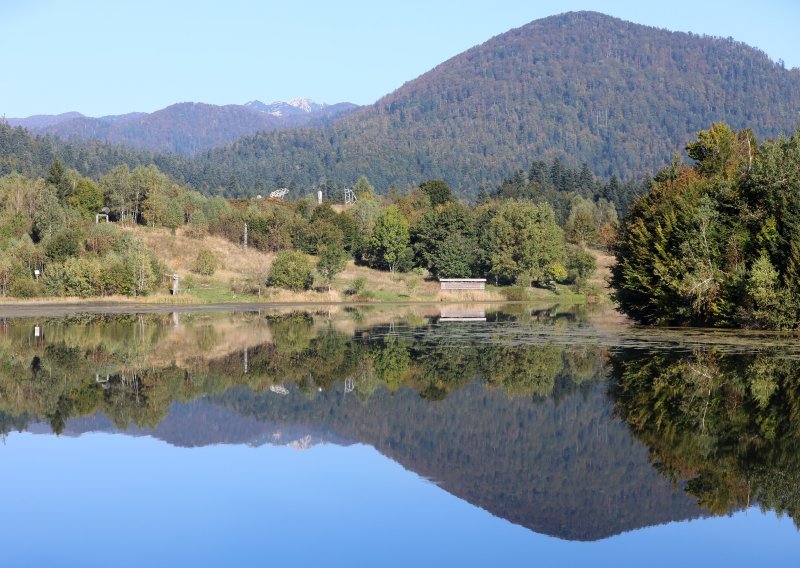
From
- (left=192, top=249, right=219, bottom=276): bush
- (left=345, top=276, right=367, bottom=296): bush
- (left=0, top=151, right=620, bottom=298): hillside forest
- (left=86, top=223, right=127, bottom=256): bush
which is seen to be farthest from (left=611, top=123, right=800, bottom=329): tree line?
(left=86, top=223, right=127, bottom=256): bush

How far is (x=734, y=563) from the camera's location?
483 inches

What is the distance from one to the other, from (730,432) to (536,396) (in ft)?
22.8

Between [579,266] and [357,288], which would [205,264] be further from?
[579,266]

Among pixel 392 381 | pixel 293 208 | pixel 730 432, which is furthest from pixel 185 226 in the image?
pixel 730 432

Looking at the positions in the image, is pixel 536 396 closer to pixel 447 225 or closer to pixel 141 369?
pixel 141 369

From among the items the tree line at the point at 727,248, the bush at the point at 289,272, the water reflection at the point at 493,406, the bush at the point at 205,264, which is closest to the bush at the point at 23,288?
the bush at the point at 205,264

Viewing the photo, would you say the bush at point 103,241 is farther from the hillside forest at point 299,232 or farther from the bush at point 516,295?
the bush at point 516,295

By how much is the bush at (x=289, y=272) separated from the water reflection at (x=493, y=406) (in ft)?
115

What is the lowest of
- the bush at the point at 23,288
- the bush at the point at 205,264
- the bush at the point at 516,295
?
the bush at the point at 516,295

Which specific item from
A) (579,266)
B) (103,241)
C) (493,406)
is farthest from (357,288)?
(493,406)

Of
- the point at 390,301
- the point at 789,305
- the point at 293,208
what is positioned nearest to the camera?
the point at 789,305

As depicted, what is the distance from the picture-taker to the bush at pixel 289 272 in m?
79.7

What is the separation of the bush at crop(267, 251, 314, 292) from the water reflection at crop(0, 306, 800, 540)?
115 feet

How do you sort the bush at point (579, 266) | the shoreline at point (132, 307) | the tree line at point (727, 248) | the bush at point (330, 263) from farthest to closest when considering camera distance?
the bush at point (579, 266) < the bush at point (330, 263) < the shoreline at point (132, 307) < the tree line at point (727, 248)
